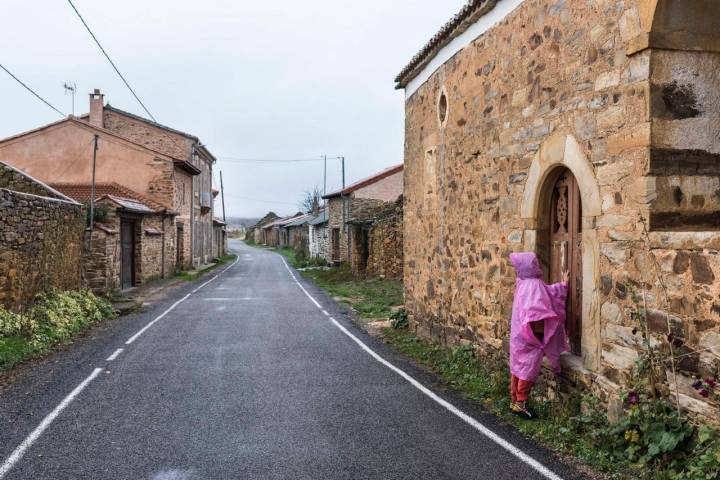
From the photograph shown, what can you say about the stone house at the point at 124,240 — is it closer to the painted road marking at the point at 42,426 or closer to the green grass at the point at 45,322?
the green grass at the point at 45,322

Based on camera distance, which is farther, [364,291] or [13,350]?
[364,291]

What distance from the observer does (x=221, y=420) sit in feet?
17.7

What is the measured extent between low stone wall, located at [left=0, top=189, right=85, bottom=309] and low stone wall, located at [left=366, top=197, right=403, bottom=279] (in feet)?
36.5

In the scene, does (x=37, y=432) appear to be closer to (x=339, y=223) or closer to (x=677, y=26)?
(x=677, y=26)

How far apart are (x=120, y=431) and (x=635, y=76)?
518 cm

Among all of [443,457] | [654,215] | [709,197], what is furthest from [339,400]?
[709,197]

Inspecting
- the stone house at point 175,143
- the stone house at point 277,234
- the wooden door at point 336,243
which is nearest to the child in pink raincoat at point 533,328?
the stone house at point 175,143

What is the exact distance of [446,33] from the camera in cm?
861

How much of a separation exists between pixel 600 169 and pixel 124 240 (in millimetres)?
18149

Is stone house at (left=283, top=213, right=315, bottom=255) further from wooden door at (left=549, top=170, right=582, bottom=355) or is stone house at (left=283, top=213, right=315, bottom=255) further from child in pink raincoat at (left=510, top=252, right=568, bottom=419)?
child in pink raincoat at (left=510, top=252, right=568, bottom=419)

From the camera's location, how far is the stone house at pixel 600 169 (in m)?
4.25

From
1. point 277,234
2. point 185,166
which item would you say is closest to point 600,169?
point 185,166

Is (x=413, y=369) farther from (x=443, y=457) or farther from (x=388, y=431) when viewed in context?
(x=443, y=457)

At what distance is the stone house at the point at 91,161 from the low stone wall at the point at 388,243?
29.3ft
